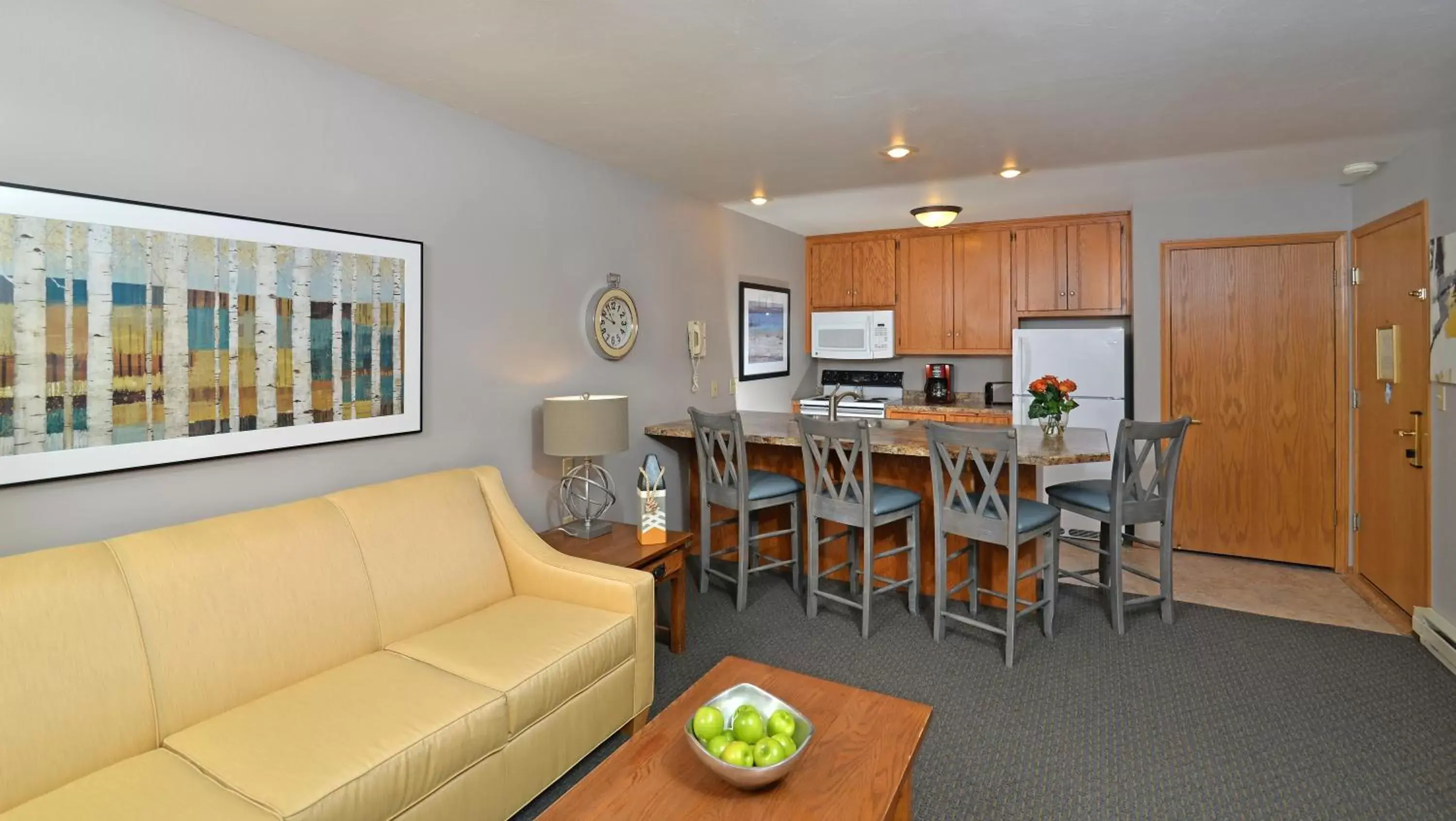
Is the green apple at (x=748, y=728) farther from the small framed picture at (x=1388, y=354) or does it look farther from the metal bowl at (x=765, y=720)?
the small framed picture at (x=1388, y=354)

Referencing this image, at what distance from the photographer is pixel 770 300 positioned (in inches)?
219

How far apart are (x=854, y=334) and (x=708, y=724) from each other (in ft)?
15.2

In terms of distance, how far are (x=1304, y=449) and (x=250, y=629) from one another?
5.31 metres

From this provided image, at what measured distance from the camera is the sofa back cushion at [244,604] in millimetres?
1850

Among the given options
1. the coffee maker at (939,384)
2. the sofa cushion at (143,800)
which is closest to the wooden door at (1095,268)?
the coffee maker at (939,384)

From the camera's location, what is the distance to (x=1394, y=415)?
147 inches

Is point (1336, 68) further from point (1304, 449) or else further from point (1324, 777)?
point (1304, 449)

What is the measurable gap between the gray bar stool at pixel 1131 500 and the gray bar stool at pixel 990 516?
0.76 feet

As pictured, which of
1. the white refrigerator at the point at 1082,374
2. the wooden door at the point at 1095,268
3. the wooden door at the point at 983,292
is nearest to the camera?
the white refrigerator at the point at 1082,374

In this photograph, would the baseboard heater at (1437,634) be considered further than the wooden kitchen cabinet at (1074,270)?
No

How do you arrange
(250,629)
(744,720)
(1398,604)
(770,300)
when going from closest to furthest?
(744,720) → (250,629) → (1398,604) → (770,300)

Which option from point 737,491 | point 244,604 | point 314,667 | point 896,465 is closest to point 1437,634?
point 896,465

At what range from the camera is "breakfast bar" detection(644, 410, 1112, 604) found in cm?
335

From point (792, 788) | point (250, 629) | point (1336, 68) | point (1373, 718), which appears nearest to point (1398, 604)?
point (1373, 718)
